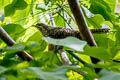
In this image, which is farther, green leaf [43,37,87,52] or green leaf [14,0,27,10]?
green leaf [14,0,27,10]

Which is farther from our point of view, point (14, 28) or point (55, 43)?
point (14, 28)

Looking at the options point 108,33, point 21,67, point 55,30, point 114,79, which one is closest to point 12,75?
point 21,67

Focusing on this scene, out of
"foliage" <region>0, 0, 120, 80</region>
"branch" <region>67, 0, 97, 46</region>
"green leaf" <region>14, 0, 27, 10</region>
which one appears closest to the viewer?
"foliage" <region>0, 0, 120, 80</region>

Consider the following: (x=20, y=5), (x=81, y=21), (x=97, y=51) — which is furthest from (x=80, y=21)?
(x=20, y=5)

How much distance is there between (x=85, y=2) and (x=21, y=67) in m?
0.49

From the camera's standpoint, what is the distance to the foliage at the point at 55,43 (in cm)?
32

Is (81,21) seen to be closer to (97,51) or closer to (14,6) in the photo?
(97,51)

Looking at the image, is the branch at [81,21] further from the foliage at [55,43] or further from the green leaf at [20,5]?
the green leaf at [20,5]

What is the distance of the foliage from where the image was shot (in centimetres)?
32

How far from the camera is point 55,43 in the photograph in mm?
338

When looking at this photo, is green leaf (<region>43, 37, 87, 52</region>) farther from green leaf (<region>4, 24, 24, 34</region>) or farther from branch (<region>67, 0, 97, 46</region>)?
green leaf (<region>4, 24, 24, 34</region>)

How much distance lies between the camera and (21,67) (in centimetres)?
32

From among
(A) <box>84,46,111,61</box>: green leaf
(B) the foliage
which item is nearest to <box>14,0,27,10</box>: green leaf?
(B) the foliage

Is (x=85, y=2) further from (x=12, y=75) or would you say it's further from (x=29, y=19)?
(x=12, y=75)
